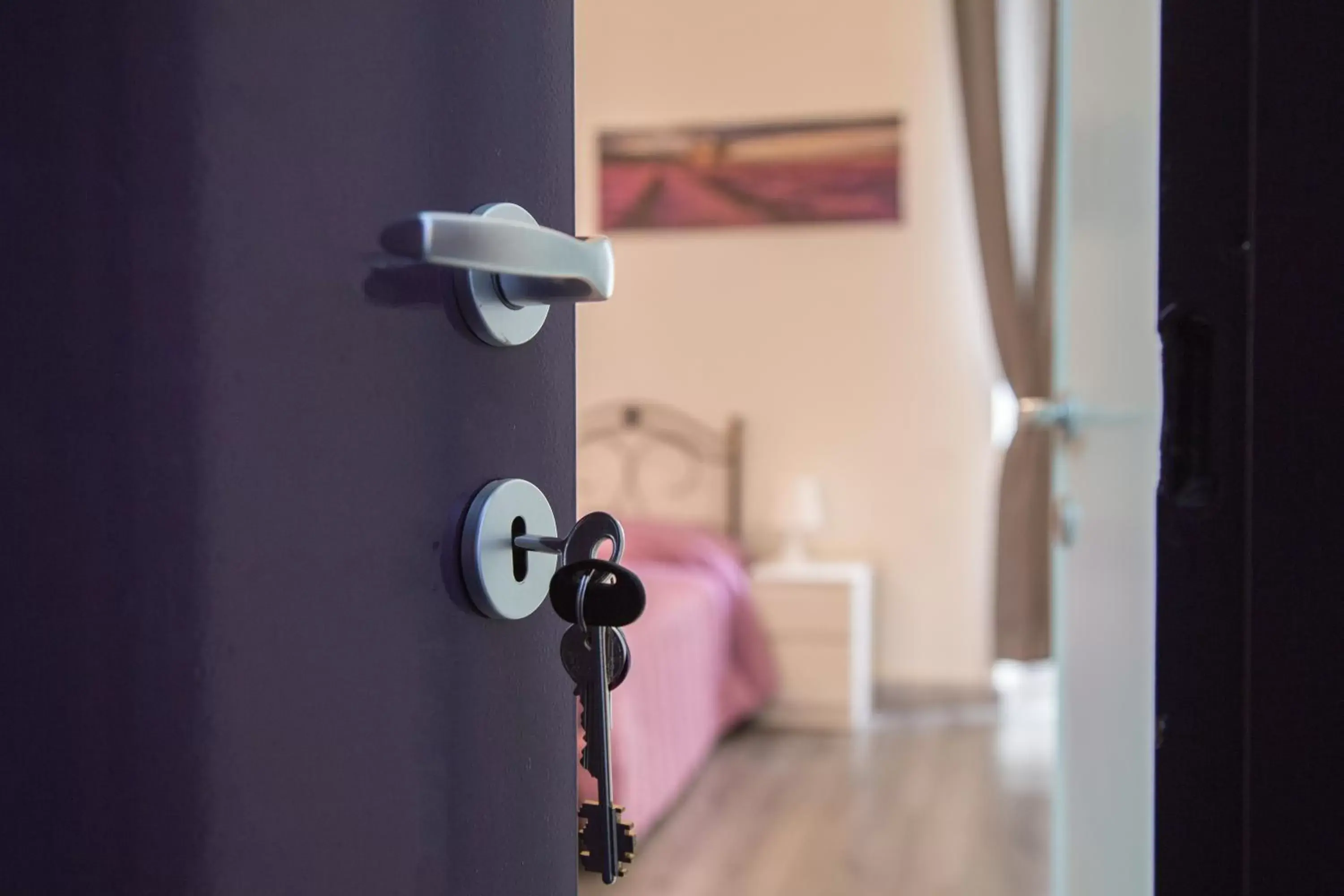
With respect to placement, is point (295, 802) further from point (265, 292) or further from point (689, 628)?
point (689, 628)

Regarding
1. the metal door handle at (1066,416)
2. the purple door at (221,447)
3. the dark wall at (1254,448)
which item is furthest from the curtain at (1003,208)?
the purple door at (221,447)

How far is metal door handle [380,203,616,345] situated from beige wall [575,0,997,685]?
4.42m

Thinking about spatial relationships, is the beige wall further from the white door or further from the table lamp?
the white door

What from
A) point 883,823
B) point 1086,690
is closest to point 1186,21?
point 1086,690

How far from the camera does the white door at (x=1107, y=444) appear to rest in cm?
108

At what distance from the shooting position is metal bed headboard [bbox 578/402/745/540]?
510 cm

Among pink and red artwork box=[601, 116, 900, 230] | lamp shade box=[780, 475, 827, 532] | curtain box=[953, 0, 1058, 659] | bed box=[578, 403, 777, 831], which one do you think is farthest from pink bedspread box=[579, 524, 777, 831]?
pink and red artwork box=[601, 116, 900, 230]

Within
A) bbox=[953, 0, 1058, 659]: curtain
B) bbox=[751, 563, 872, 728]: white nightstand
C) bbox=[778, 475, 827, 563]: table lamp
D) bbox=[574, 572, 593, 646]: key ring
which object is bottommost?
bbox=[751, 563, 872, 728]: white nightstand

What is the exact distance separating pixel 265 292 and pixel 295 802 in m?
0.20

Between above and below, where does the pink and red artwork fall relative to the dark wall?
above

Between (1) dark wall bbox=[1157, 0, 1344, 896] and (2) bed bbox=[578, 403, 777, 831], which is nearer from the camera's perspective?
(1) dark wall bbox=[1157, 0, 1344, 896]

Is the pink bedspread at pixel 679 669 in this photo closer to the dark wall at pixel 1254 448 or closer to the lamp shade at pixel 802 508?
the lamp shade at pixel 802 508

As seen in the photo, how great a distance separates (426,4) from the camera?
538mm

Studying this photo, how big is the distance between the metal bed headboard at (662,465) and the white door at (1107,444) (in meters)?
3.42
